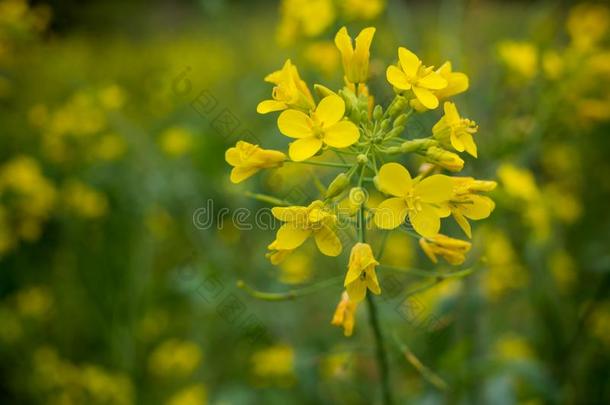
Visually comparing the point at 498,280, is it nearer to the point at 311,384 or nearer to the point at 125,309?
the point at 311,384

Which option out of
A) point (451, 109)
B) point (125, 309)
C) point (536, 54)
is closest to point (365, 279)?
point (451, 109)

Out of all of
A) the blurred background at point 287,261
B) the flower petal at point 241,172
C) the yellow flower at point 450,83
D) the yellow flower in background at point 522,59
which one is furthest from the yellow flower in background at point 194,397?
the yellow flower in background at point 522,59

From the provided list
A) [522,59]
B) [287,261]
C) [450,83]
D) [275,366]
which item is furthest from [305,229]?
[287,261]

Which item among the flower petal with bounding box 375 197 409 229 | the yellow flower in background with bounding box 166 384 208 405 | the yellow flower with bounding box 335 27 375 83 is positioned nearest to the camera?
the flower petal with bounding box 375 197 409 229

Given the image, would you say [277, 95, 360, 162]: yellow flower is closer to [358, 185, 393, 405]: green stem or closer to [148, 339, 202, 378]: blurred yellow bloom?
[358, 185, 393, 405]: green stem

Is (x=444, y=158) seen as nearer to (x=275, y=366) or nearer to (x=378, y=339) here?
(x=378, y=339)

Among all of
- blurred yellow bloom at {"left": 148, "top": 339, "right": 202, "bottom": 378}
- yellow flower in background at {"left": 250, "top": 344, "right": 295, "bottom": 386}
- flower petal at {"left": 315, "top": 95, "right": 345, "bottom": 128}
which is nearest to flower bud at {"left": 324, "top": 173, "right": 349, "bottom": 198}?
flower petal at {"left": 315, "top": 95, "right": 345, "bottom": 128}
